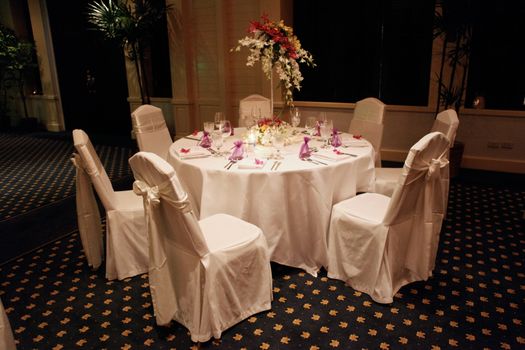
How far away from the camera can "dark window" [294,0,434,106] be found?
5.47 metres

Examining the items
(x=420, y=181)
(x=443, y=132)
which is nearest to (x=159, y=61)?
(x=443, y=132)

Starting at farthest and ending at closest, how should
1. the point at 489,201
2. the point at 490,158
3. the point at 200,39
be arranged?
the point at 200,39 → the point at 490,158 → the point at 489,201

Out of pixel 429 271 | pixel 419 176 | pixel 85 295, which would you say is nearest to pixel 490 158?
pixel 429 271

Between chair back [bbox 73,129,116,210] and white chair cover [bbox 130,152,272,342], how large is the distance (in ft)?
1.91

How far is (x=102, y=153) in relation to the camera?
6469 millimetres

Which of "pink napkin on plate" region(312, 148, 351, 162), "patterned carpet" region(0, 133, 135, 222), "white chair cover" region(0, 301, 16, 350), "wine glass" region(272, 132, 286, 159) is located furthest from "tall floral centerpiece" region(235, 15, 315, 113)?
"patterned carpet" region(0, 133, 135, 222)

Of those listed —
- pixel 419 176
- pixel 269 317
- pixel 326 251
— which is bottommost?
pixel 269 317

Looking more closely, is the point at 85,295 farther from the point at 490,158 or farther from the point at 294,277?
the point at 490,158

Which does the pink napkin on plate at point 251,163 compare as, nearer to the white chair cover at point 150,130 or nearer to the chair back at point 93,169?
the chair back at point 93,169

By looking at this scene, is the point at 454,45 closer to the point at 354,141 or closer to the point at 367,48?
the point at 367,48

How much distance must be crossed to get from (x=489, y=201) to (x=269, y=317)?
282 cm

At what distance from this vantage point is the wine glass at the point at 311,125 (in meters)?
3.61

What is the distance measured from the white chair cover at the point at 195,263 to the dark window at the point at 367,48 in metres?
4.03

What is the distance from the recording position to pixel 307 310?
2516mm
